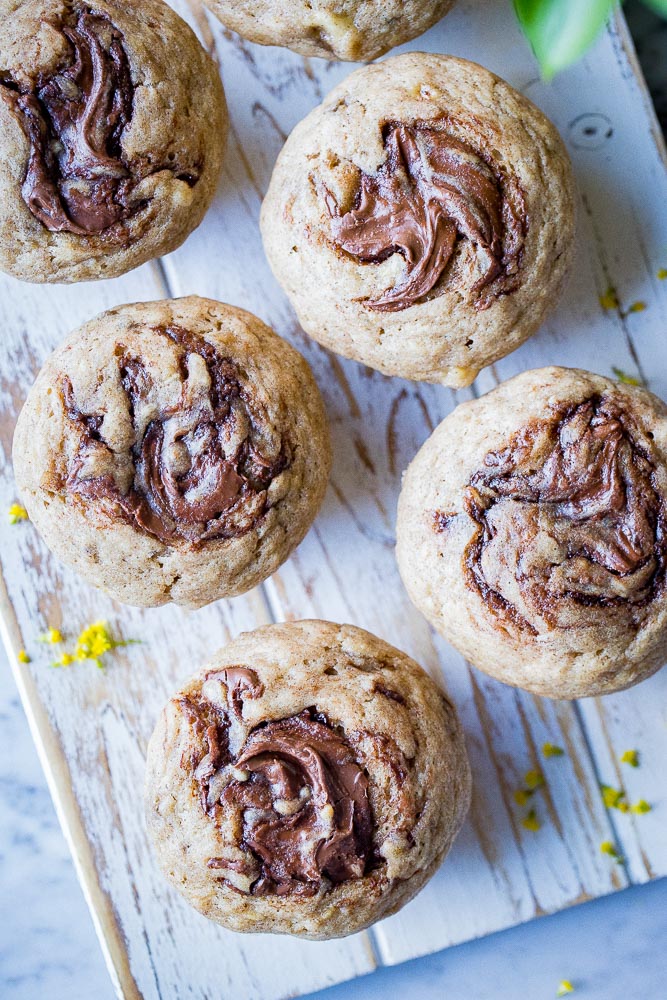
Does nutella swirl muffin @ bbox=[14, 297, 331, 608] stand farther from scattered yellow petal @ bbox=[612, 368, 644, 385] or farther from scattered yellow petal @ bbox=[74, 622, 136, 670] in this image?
scattered yellow petal @ bbox=[612, 368, 644, 385]

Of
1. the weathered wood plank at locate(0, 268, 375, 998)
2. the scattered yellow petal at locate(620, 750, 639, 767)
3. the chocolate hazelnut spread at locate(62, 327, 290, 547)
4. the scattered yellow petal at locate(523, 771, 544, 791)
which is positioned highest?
the chocolate hazelnut spread at locate(62, 327, 290, 547)

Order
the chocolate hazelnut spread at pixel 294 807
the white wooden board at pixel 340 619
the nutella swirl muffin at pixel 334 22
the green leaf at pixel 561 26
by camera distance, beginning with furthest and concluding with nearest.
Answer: the white wooden board at pixel 340 619 → the nutella swirl muffin at pixel 334 22 → the chocolate hazelnut spread at pixel 294 807 → the green leaf at pixel 561 26

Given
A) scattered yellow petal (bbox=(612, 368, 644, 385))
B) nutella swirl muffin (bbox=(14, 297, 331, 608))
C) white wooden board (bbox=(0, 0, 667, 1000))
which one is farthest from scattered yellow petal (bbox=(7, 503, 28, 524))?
scattered yellow petal (bbox=(612, 368, 644, 385))

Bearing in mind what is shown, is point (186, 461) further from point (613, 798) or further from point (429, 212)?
point (613, 798)

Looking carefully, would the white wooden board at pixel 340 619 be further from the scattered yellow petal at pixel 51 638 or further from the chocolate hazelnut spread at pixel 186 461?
the chocolate hazelnut spread at pixel 186 461

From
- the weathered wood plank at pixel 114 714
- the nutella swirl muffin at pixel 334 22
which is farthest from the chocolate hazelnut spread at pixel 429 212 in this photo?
the weathered wood plank at pixel 114 714

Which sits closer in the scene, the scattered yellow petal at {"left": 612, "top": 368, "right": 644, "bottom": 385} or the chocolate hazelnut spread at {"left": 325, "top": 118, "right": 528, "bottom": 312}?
the chocolate hazelnut spread at {"left": 325, "top": 118, "right": 528, "bottom": 312}
